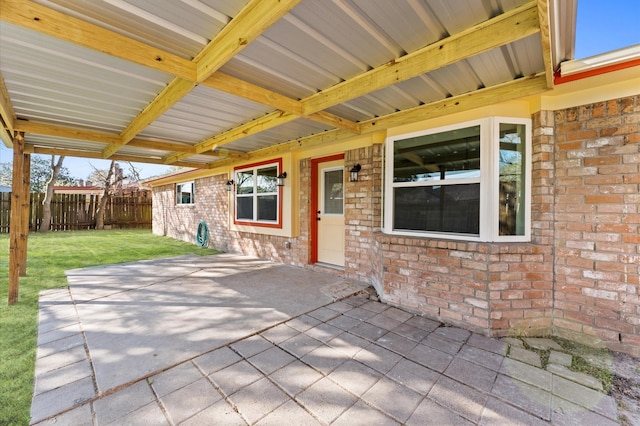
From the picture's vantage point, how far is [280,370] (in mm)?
2230

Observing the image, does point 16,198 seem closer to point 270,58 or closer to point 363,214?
point 270,58

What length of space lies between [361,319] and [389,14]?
2.96 metres

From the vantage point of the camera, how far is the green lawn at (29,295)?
190 centimetres

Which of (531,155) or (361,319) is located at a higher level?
(531,155)

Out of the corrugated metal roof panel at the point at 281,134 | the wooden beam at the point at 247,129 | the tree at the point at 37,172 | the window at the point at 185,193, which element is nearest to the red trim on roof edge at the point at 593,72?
the wooden beam at the point at 247,129

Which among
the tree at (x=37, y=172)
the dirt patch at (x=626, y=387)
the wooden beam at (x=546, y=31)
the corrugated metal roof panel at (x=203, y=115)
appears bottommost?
the dirt patch at (x=626, y=387)

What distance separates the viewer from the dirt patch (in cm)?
179

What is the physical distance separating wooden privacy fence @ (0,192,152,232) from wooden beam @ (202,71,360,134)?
14583mm

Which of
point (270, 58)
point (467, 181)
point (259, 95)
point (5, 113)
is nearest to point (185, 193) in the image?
point (5, 113)

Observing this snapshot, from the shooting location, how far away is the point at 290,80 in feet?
9.46

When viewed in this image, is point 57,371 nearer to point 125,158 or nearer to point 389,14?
point 389,14

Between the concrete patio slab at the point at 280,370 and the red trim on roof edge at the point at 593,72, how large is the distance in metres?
2.61

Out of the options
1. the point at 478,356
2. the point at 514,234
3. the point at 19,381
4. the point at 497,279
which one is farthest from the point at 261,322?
the point at 514,234

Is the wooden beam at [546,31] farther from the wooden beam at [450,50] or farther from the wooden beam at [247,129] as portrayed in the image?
the wooden beam at [247,129]
